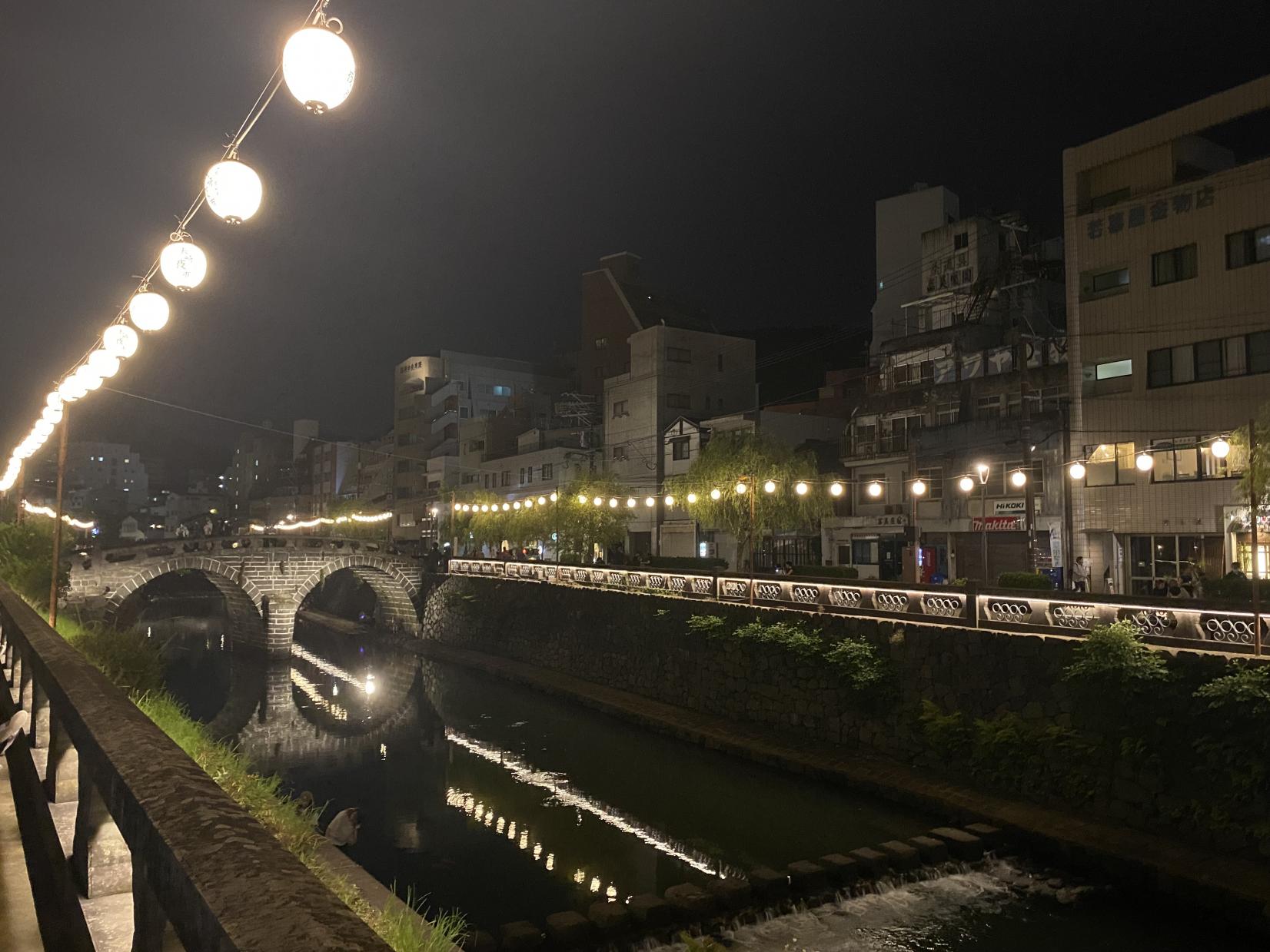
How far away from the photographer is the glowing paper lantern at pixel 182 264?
1323 centimetres

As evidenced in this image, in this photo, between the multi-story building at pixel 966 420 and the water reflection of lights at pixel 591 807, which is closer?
the water reflection of lights at pixel 591 807

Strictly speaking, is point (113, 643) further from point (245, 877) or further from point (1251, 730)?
point (1251, 730)

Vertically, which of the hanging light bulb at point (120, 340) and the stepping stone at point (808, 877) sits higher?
the hanging light bulb at point (120, 340)

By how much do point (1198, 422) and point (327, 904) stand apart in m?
31.2

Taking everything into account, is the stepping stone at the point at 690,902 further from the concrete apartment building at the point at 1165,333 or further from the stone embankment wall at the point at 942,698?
the concrete apartment building at the point at 1165,333

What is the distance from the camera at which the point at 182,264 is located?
13281mm

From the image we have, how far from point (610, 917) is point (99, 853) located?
9.05m

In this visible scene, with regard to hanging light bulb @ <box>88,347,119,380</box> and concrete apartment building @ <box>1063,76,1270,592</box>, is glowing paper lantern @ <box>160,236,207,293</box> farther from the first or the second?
concrete apartment building @ <box>1063,76,1270,592</box>

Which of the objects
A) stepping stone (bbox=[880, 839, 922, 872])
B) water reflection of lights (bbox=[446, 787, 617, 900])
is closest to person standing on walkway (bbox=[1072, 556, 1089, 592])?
stepping stone (bbox=[880, 839, 922, 872])

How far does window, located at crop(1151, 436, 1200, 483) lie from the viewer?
27531mm

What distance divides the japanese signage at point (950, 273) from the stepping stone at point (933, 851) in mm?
33071

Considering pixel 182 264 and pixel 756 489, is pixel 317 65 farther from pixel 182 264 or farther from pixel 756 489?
pixel 756 489

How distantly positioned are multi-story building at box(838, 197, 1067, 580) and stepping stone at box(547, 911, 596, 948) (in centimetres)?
2192

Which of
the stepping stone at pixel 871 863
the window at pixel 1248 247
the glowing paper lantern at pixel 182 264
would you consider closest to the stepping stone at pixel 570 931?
the stepping stone at pixel 871 863
